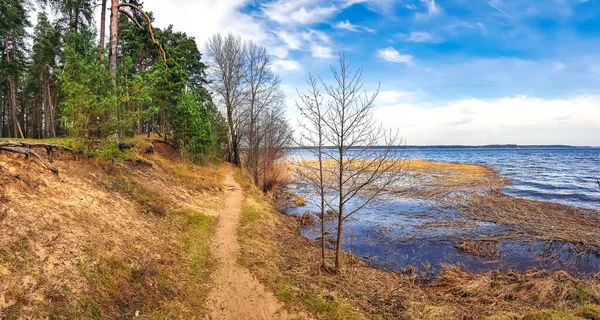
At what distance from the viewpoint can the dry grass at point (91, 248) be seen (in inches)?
171

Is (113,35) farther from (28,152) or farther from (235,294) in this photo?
(235,294)

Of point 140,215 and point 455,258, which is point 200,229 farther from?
point 455,258

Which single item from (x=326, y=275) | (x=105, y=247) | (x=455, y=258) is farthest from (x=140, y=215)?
(x=455, y=258)

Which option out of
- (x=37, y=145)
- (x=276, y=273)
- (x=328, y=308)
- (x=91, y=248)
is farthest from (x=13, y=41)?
(x=328, y=308)

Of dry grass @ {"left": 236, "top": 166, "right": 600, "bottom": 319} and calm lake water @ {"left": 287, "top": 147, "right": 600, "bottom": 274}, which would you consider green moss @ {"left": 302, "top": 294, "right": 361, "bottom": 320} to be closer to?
dry grass @ {"left": 236, "top": 166, "right": 600, "bottom": 319}

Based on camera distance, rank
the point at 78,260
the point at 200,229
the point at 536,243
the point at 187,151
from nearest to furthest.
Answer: the point at 78,260 → the point at 200,229 → the point at 536,243 → the point at 187,151

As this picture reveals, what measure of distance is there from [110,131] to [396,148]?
9.11m

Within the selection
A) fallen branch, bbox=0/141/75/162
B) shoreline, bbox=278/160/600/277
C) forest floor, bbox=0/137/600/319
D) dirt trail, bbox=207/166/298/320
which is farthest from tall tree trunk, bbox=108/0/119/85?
shoreline, bbox=278/160/600/277

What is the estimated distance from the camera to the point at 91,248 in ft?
18.6

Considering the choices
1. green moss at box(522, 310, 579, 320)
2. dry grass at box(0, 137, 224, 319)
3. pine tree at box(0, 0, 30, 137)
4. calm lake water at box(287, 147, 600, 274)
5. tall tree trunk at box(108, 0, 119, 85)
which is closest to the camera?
dry grass at box(0, 137, 224, 319)

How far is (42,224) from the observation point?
5422 millimetres

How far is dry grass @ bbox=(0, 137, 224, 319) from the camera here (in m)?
4.35

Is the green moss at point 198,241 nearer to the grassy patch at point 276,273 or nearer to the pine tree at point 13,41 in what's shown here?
the grassy patch at point 276,273

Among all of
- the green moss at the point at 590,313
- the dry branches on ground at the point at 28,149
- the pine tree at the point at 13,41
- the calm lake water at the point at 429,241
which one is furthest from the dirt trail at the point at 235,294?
the pine tree at the point at 13,41
